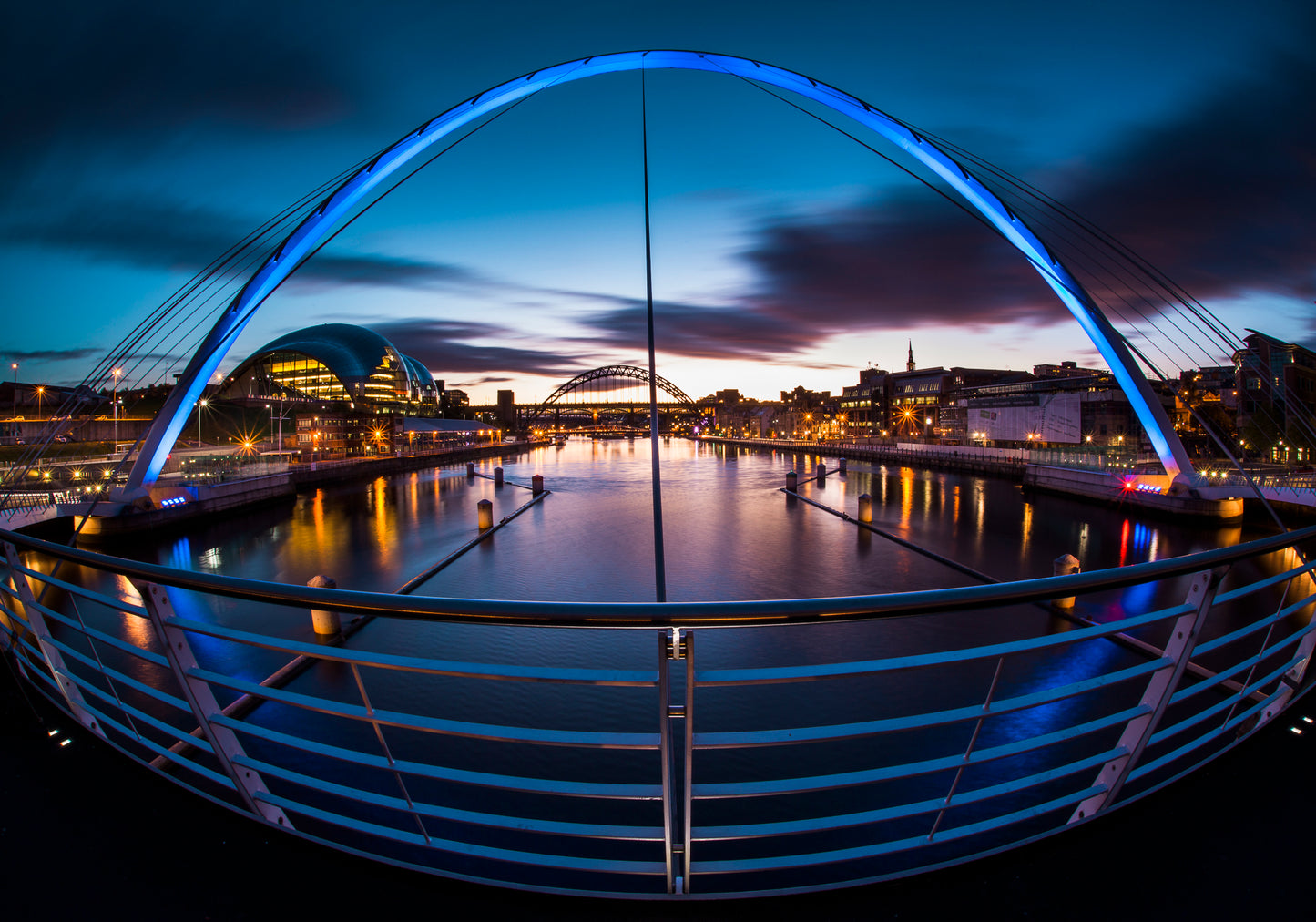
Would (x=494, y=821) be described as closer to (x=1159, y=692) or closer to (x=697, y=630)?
(x=1159, y=692)

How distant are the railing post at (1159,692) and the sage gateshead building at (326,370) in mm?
80727

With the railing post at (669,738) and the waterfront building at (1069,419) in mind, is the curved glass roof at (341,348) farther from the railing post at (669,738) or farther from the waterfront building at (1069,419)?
the railing post at (669,738)

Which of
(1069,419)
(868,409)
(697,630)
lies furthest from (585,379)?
(697,630)

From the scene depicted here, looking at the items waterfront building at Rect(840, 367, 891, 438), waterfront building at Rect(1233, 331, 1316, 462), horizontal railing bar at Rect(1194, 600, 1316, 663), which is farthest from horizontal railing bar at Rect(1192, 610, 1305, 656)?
waterfront building at Rect(840, 367, 891, 438)

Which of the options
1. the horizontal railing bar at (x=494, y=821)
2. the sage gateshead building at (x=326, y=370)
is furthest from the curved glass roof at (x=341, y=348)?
the horizontal railing bar at (x=494, y=821)

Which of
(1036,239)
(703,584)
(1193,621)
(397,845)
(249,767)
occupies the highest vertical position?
(1036,239)

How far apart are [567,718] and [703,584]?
8900mm

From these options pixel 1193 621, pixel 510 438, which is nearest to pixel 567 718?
pixel 1193 621

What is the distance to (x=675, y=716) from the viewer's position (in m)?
1.75

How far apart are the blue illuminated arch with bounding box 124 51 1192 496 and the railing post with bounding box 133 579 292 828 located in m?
17.9

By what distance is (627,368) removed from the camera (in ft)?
545

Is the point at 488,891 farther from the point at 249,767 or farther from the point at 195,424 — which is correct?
the point at 195,424

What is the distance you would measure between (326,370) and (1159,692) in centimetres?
8907

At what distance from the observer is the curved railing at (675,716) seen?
188cm
